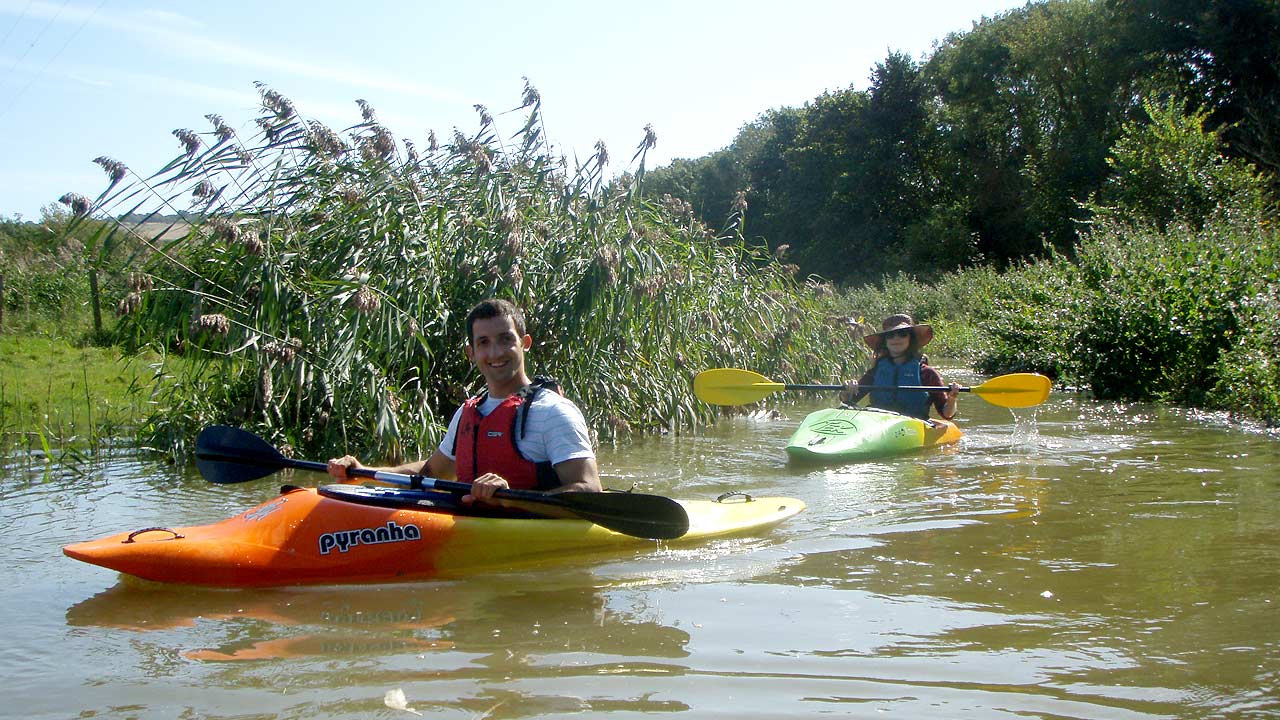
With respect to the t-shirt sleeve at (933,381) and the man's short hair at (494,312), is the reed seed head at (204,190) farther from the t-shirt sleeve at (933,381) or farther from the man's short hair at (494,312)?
the t-shirt sleeve at (933,381)

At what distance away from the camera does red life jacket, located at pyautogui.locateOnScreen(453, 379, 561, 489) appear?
3.79 meters

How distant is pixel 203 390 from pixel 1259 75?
83.3 ft

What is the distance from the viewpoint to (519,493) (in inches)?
145

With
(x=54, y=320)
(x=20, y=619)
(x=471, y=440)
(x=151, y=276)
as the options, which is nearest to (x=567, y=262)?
(x=151, y=276)

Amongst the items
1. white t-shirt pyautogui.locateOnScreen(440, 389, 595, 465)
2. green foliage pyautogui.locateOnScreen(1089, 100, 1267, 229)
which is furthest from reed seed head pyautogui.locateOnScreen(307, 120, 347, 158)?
green foliage pyautogui.locateOnScreen(1089, 100, 1267, 229)

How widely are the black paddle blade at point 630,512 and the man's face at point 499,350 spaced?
1.48 ft

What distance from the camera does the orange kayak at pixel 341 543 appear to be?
3.55 m

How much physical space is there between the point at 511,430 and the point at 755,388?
373 cm

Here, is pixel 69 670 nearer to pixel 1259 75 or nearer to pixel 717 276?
pixel 717 276

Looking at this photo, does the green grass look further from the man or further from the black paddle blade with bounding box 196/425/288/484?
the man

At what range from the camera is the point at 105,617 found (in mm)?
3340

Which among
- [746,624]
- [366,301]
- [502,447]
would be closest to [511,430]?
[502,447]

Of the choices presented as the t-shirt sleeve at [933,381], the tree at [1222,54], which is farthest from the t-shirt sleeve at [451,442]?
the tree at [1222,54]

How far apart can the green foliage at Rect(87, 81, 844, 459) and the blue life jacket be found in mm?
1469
